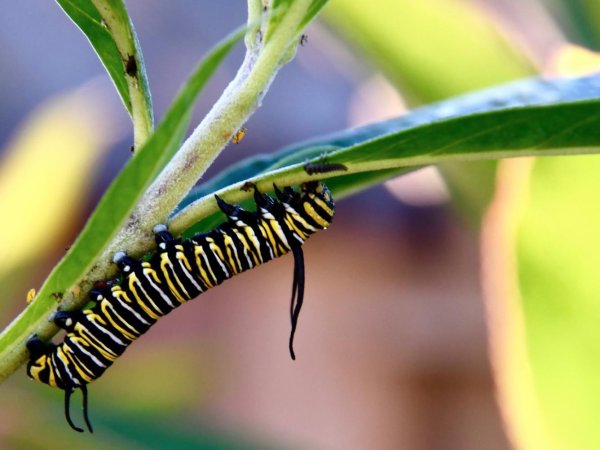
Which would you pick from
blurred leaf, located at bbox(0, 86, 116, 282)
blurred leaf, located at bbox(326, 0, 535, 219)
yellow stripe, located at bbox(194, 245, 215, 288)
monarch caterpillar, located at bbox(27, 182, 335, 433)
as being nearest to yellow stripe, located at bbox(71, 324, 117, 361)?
monarch caterpillar, located at bbox(27, 182, 335, 433)

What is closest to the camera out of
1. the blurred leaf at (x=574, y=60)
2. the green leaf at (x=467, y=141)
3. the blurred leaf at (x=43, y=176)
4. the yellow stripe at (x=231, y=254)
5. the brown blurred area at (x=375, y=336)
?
the green leaf at (x=467, y=141)

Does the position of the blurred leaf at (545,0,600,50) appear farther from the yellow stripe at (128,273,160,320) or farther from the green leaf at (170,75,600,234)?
the yellow stripe at (128,273,160,320)

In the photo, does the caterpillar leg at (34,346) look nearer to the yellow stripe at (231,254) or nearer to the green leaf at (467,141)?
the green leaf at (467,141)

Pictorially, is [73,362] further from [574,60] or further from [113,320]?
[574,60]

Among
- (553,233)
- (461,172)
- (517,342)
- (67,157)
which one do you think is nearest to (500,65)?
(461,172)

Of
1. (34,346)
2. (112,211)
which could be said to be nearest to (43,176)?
(34,346)

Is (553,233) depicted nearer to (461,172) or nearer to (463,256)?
(461,172)

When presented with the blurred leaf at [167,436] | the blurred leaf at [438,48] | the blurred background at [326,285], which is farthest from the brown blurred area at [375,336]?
the blurred leaf at [438,48]
